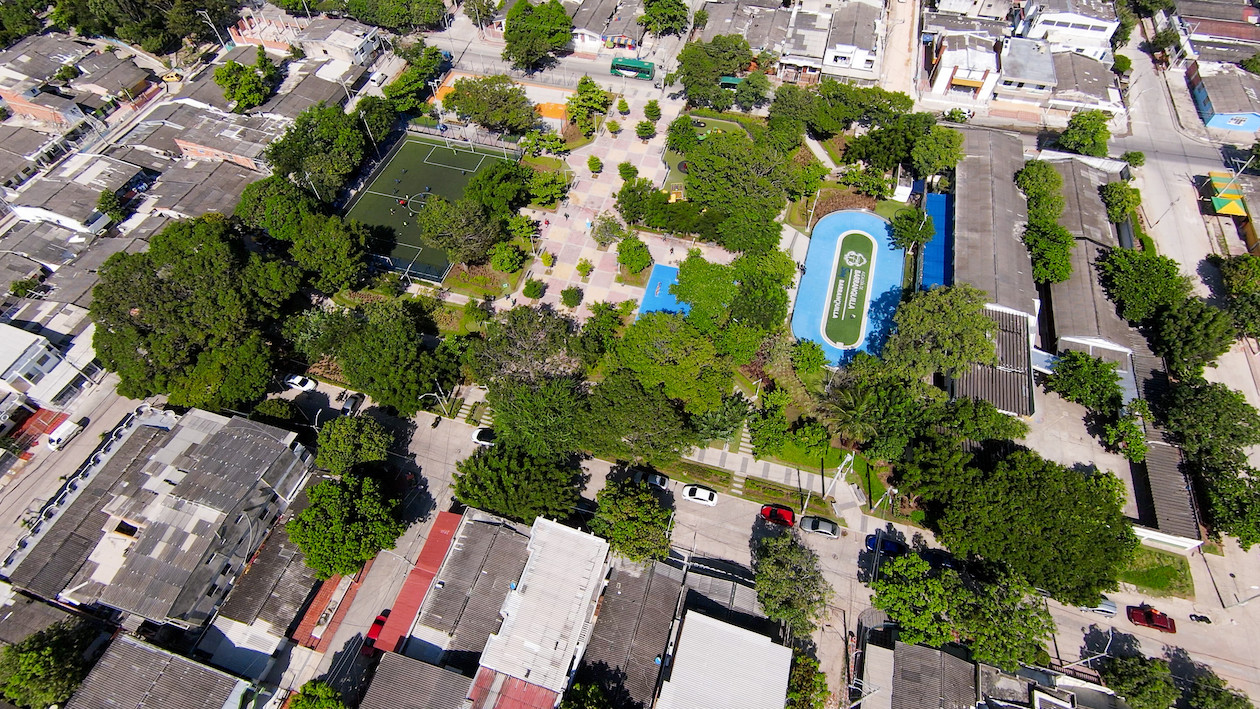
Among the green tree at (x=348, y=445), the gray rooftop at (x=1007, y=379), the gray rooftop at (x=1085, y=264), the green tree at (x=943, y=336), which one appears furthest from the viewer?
the gray rooftop at (x=1085, y=264)

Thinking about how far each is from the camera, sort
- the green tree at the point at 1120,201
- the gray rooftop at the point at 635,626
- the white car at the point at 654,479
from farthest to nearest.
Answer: the green tree at the point at 1120,201 → the white car at the point at 654,479 → the gray rooftop at the point at 635,626

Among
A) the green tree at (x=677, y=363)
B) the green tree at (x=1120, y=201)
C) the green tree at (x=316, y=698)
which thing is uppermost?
the green tree at (x=1120, y=201)

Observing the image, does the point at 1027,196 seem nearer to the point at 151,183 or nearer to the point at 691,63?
the point at 691,63

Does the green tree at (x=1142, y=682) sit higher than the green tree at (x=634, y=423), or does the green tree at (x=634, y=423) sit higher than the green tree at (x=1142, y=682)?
the green tree at (x=634, y=423)

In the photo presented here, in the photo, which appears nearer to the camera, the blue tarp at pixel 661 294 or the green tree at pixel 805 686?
the green tree at pixel 805 686

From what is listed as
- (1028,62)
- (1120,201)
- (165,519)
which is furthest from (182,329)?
(1028,62)

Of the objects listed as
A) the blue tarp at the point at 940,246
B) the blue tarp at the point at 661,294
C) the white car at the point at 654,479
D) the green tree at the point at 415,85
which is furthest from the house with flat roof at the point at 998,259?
the green tree at the point at 415,85

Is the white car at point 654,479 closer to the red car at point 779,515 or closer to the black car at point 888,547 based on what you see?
the red car at point 779,515
